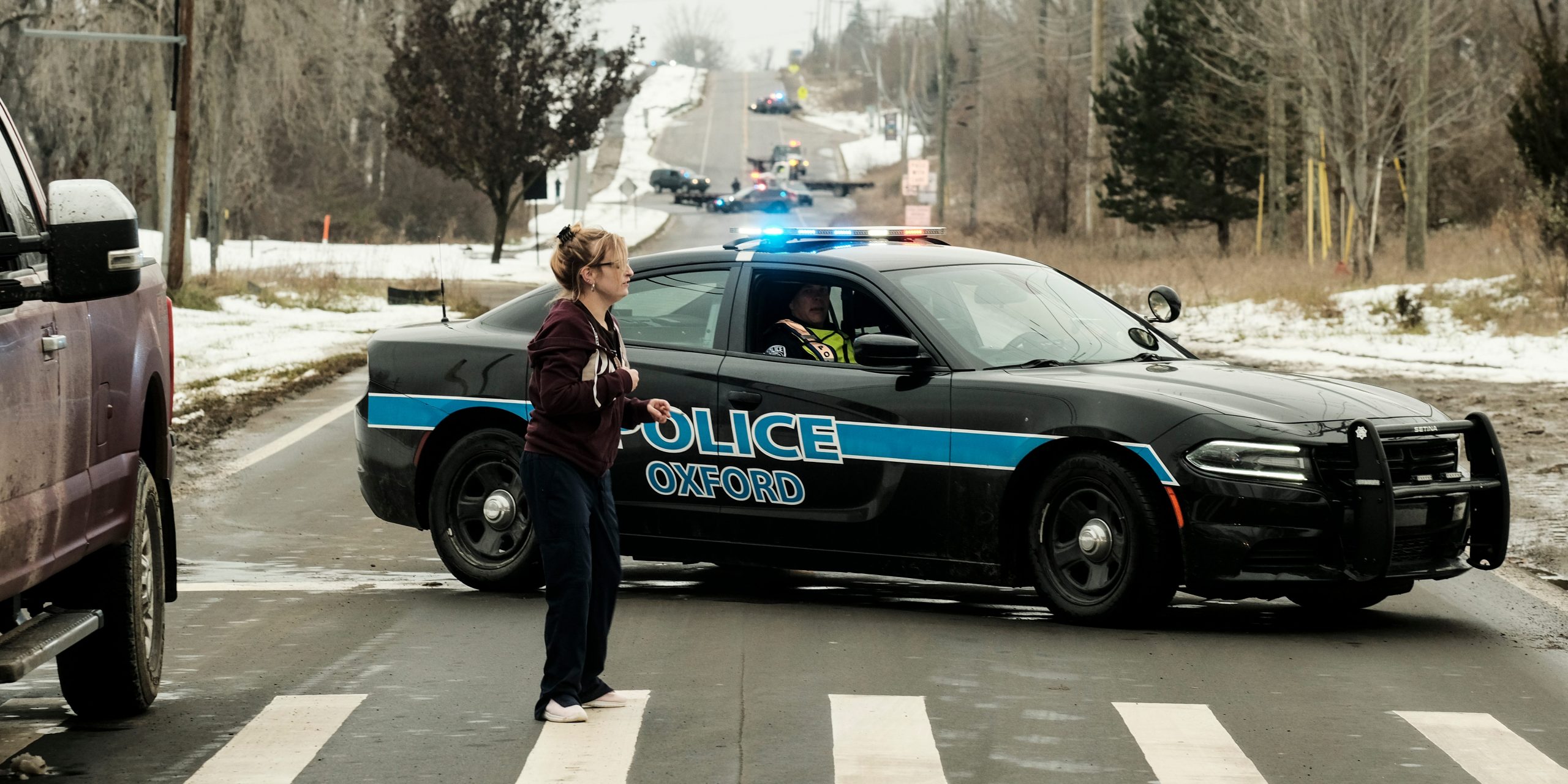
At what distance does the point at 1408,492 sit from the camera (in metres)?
7.89

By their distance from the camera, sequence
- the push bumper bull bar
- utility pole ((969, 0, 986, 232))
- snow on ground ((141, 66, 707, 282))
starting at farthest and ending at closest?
utility pole ((969, 0, 986, 232)) < snow on ground ((141, 66, 707, 282)) < the push bumper bull bar

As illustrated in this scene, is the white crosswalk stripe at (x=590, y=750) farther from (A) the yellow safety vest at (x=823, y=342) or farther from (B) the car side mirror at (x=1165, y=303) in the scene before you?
(B) the car side mirror at (x=1165, y=303)

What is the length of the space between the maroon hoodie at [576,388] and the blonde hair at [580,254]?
0.07 meters

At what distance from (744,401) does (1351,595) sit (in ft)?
8.66

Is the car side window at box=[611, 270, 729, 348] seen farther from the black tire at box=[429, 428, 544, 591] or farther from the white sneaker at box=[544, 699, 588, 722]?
the white sneaker at box=[544, 699, 588, 722]

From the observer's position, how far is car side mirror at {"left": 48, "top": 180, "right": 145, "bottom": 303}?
5.15 metres

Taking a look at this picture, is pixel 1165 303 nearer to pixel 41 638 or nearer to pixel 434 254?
pixel 41 638

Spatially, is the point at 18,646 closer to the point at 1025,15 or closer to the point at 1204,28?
the point at 1204,28

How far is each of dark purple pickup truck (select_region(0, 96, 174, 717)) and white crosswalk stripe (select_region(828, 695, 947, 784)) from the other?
2.19 m

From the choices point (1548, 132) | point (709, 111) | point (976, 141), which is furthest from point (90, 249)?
point (709, 111)

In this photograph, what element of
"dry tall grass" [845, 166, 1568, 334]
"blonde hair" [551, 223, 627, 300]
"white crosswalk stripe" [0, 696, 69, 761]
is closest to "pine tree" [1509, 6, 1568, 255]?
"dry tall grass" [845, 166, 1568, 334]

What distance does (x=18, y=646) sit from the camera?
5.47 meters

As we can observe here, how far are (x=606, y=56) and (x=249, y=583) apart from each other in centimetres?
4930

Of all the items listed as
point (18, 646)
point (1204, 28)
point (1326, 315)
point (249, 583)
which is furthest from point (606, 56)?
point (18, 646)
